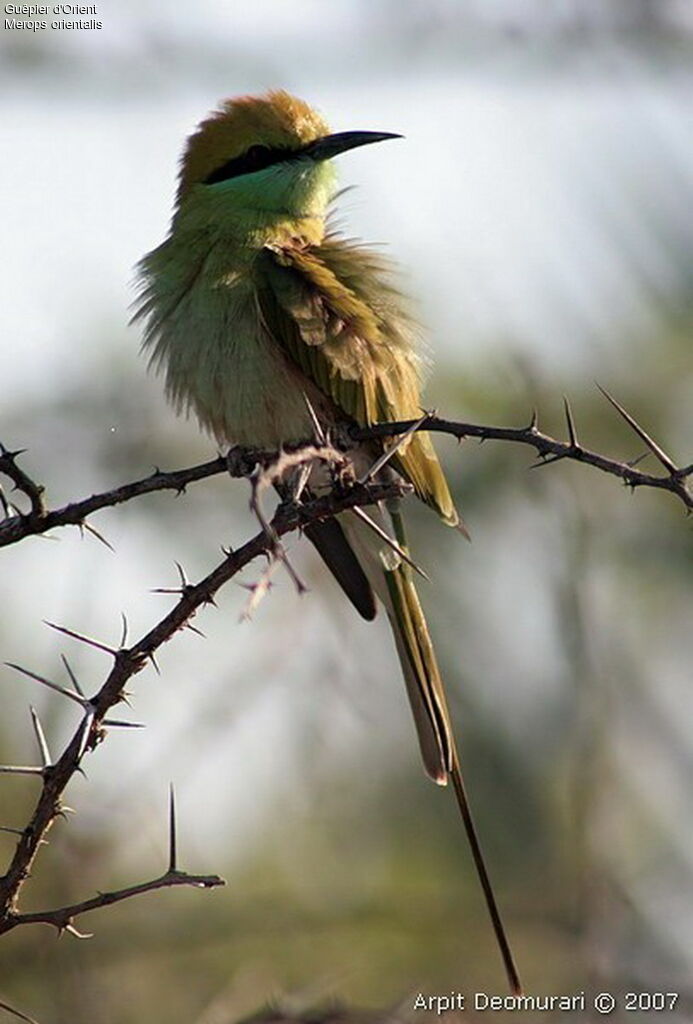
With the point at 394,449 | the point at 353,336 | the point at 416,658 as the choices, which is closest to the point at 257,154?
the point at 353,336

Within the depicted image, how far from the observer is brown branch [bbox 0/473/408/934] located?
5.50ft

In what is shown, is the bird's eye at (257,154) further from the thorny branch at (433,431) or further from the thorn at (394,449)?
the thorn at (394,449)

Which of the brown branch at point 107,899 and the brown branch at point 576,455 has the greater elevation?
the brown branch at point 576,455

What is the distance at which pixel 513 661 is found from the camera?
410 centimetres

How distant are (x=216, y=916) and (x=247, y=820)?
0.87 meters

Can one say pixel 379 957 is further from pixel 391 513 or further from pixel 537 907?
pixel 391 513

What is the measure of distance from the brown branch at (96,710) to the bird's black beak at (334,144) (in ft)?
Answer: 4.58

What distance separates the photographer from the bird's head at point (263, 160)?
3.17 m

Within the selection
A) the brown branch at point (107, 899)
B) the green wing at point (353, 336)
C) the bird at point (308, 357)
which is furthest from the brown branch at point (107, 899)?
the green wing at point (353, 336)

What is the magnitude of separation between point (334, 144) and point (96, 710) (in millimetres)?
1756

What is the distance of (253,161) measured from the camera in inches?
130

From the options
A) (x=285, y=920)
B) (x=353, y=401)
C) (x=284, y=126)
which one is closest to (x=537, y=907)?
(x=285, y=920)

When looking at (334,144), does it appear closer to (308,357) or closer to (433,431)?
(308,357)

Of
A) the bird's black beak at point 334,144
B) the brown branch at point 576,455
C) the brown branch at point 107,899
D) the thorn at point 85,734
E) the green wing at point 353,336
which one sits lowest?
the brown branch at point 107,899
